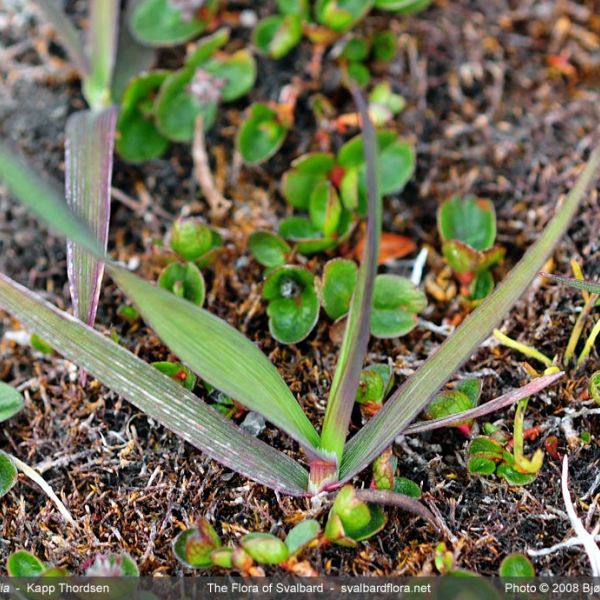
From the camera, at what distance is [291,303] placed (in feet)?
4.75

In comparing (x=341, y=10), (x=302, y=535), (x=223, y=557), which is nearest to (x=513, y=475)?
(x=302, y=535)

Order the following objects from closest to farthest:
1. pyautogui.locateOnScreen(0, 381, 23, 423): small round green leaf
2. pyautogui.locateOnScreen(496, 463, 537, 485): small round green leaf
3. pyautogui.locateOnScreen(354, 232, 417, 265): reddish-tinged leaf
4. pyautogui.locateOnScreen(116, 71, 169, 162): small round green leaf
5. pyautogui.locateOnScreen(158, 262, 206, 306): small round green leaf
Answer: pyautogui.locateOnScreen(496, 463, 537, 485): small round green leaf
pyautogui.locateOnScreen(0, 381, 23, 423): small round green leaf
pyautogui.locateOnScreen(158, 262, 206, 306): small round green leaf
pyautogui.locateOnScreen(354, 232, 417, 265): reddish-tinged leaf
pyautogui.locateOnScreen(116, 71, 169, 162): small round green leaf

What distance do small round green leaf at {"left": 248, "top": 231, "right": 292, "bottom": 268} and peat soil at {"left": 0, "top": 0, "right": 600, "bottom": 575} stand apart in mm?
76

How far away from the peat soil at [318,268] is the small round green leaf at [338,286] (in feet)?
0.25

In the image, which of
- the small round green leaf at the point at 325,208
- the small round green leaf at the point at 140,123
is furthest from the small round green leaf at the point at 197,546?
the small round green leaf at the point at 140,123

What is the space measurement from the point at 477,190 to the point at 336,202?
A: 395 millimetres

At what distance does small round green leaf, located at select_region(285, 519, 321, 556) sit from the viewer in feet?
Answer: 3.62

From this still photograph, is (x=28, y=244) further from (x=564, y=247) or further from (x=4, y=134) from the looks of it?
(x=564, y=247)

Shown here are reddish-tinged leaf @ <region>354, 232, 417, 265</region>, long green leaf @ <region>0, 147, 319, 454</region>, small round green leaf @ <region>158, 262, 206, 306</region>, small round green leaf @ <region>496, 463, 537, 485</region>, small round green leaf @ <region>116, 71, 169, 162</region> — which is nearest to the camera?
long green leaf @ <region>0, 147, 319, 454</region>

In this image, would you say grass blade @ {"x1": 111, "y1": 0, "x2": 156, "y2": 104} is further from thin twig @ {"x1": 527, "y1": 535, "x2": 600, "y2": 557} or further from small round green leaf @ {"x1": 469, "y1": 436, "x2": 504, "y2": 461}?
thin twig @ {"x1": 527, "y1": 535, "x2": 600, "y2": 557}

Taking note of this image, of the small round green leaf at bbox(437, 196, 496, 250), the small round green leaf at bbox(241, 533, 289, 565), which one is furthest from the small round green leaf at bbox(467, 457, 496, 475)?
the small round green leaf at bbox(437, 196, 496, 250)

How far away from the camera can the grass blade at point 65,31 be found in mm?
1513

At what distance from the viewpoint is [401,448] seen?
1.30 metres

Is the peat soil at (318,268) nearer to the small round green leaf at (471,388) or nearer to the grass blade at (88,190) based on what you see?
the small round green leaf at (471,388)
